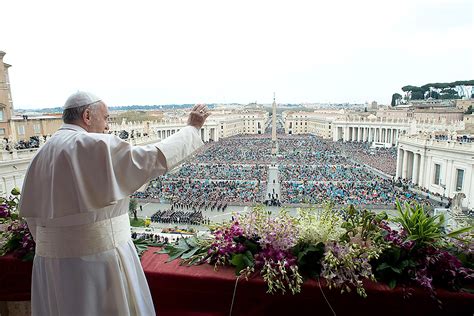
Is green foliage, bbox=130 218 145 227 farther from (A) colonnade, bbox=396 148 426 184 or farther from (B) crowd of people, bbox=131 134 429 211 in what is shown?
(A) colonnade, bbox=396 148 426 184

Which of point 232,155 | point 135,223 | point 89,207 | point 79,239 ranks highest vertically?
point 89,207

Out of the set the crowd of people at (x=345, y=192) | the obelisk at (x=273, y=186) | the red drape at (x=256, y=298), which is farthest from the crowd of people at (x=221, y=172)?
the red drape at (x=256, y=298)

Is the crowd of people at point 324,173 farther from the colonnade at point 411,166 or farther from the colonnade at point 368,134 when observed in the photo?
the colonnade at point 368,134

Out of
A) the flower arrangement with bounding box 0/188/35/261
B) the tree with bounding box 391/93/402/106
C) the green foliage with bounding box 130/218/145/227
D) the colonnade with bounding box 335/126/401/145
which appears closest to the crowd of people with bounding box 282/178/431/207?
the green foliage with bounding box 130/218/145/227

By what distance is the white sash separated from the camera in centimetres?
109

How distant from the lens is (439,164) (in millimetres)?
12672

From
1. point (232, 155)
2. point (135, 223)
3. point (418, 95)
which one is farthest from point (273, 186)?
point (418, 95)

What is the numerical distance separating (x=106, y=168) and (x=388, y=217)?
1217 mm

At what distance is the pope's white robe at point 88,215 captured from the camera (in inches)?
38.8

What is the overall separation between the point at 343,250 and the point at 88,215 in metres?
0.94

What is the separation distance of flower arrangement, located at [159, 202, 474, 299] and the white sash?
48 centimetres

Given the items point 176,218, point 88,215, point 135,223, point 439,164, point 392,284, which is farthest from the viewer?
point 439,164

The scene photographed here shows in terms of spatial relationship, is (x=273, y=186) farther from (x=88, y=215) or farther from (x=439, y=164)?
(x=88, y=215)

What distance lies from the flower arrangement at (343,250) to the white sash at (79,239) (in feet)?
1.58
